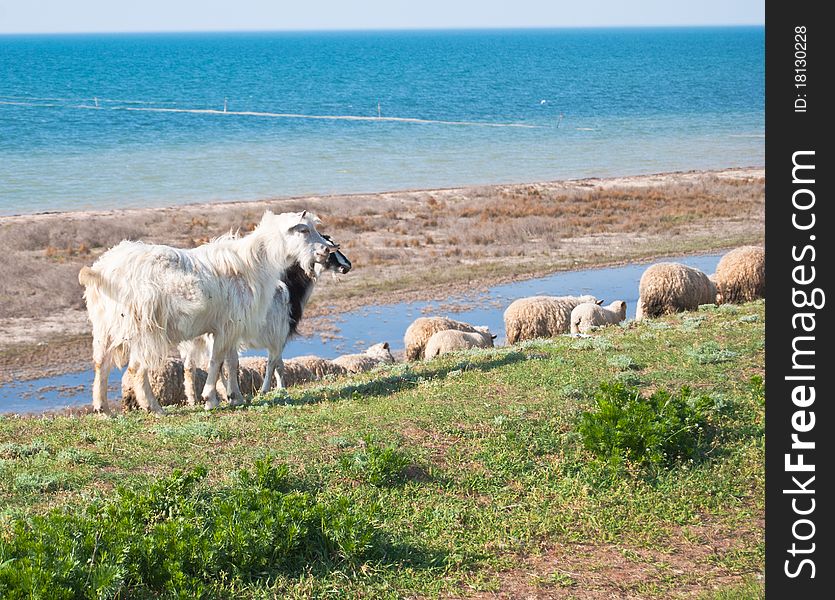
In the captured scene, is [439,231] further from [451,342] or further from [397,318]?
[451,342]

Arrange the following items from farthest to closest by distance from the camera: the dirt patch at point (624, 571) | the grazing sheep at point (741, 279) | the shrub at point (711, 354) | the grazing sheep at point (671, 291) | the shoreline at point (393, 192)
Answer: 1. the shoreline at point (393, 192)
2. the grazing sheep at point (741, 279)
3. the grazing sheep at point (671, 291)
4. the shrub at point (711, 354)
5. the dirt patch at point (624, 571)

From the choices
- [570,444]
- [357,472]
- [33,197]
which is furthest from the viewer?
[33,197]

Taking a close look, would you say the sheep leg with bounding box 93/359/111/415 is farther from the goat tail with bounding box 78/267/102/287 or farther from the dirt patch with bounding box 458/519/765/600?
the dirt patch with bounding box 458/519/765/600

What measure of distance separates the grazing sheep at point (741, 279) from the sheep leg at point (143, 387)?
1291 centimetres

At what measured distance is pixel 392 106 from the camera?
337ft

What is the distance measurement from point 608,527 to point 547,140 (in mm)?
67557

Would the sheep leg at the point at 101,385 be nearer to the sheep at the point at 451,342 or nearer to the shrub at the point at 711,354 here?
the shrub at the point at 711,354

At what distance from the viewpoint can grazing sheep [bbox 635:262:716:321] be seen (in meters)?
19.2

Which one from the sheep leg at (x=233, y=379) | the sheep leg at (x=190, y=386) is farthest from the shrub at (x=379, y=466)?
the sheep leg at (x=190, y=386)

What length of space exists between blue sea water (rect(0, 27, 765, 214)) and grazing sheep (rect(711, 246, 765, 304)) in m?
28.9

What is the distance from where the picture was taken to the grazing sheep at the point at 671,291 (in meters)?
19.2

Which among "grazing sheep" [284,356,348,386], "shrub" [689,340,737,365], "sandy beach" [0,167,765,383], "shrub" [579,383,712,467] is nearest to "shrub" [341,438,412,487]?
"shrub" [579,383,712,467]
